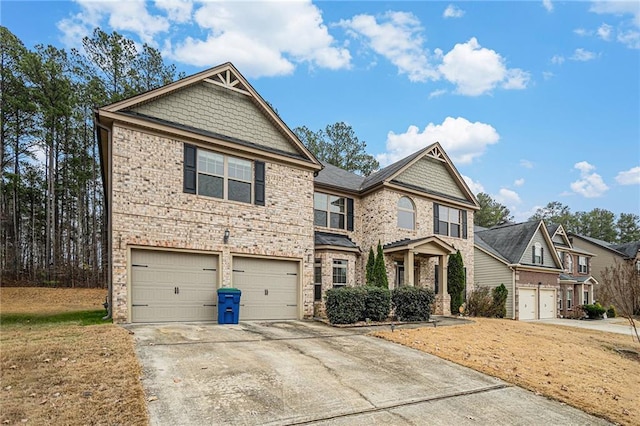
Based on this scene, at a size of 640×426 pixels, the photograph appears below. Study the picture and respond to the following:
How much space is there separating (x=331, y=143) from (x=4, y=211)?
25391mm

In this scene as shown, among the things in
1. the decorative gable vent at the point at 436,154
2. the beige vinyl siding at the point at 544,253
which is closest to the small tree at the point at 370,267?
the decorative gable vent at the point at 436,154

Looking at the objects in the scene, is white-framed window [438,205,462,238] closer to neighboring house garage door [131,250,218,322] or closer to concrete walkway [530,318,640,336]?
concrete walkway [530,318,640,336]

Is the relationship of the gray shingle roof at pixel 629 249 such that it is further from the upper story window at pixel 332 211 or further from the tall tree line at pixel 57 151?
the tall tree line at pixel 57 151

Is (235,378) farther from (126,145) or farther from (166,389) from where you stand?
(126,145)

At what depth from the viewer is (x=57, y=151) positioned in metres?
24.5

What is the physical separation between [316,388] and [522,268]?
20.4m

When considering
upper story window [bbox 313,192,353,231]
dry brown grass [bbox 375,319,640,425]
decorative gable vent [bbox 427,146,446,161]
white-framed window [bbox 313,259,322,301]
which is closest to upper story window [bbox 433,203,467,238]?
decorative gable vent [bbox 427,146,446,161]

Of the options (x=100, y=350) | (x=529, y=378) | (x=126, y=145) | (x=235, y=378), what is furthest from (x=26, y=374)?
(x=529, y=378)

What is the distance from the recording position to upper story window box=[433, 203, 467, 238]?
1947 cm

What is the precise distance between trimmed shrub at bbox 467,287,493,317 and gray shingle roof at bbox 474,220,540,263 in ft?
12.2

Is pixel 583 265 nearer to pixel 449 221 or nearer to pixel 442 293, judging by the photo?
pixel 449 221

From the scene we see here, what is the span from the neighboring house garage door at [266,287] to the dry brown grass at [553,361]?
4073 millimetres

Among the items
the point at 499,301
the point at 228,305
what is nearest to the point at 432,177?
the point at 499,301

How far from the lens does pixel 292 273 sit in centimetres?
1391
